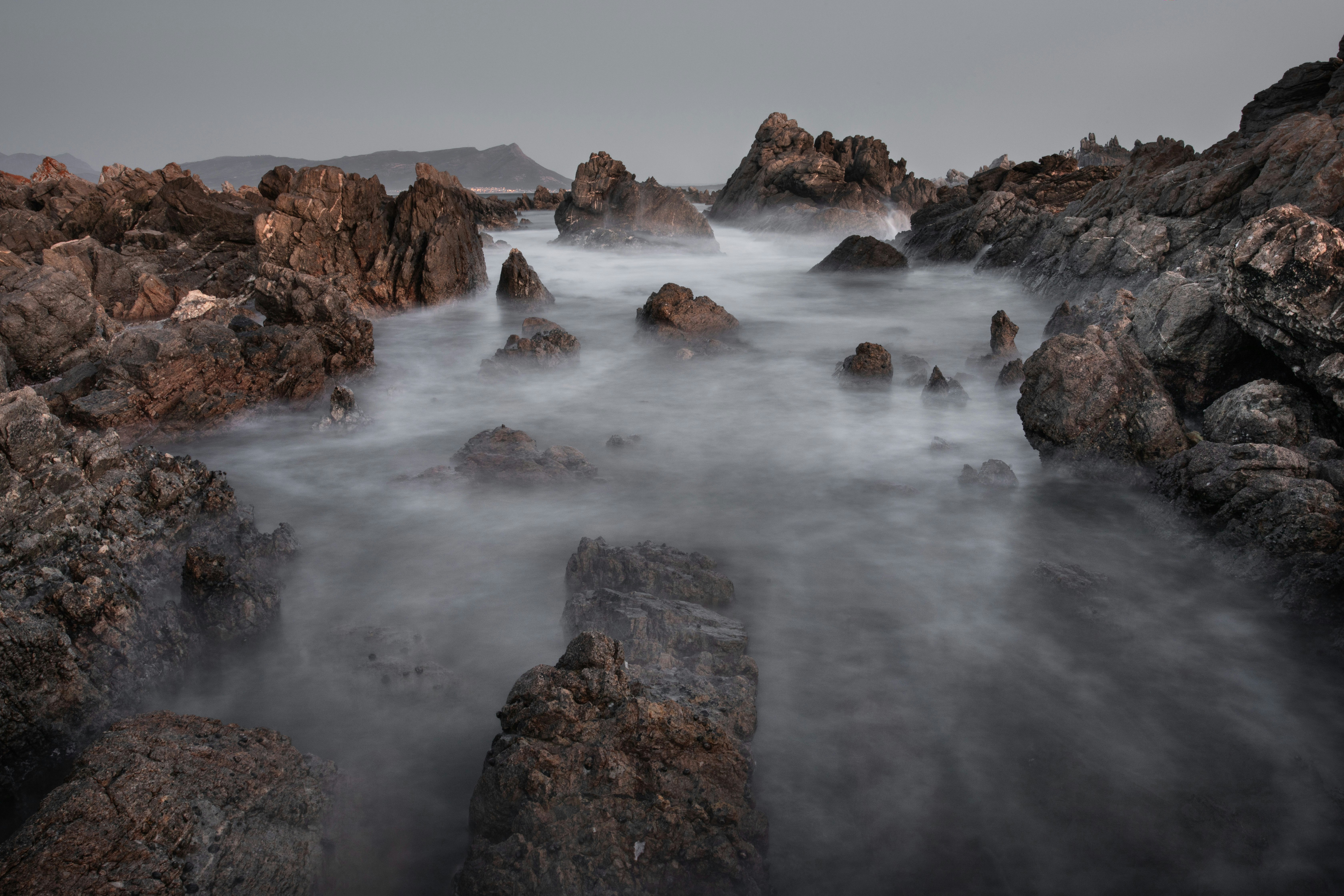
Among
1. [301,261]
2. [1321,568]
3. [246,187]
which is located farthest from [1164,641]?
[246,187]

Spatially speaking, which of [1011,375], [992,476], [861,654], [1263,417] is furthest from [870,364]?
[861,654]

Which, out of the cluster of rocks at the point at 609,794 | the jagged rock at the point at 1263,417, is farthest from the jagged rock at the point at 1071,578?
the cluster of rocks at the point at 609,794

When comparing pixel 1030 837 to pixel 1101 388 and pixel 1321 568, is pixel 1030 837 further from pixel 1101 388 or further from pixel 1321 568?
pixel 1101 388

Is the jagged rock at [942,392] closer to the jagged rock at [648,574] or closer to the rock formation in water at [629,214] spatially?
the jagged rock at [648,574]

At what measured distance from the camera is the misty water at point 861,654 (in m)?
3.59

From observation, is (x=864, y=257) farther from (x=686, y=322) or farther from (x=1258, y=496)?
(x=1258, y=496)

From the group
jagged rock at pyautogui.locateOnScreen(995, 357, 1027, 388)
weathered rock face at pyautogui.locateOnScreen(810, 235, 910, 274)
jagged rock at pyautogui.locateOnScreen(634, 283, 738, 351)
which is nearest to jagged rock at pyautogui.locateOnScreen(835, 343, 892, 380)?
jagged rock at pyautogui.locateOnScreen(995, 357, 1027, 388)

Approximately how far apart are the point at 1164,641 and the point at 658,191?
30.7 meters

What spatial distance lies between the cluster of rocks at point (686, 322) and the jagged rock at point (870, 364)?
8.99 ft

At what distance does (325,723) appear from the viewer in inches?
167

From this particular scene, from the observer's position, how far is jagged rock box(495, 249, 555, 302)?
17.4 meters

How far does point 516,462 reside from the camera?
784cm

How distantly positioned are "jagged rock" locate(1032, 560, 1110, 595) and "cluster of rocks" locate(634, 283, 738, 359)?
27.8 feet

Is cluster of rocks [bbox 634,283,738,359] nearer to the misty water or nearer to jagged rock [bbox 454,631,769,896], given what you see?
the misty water
